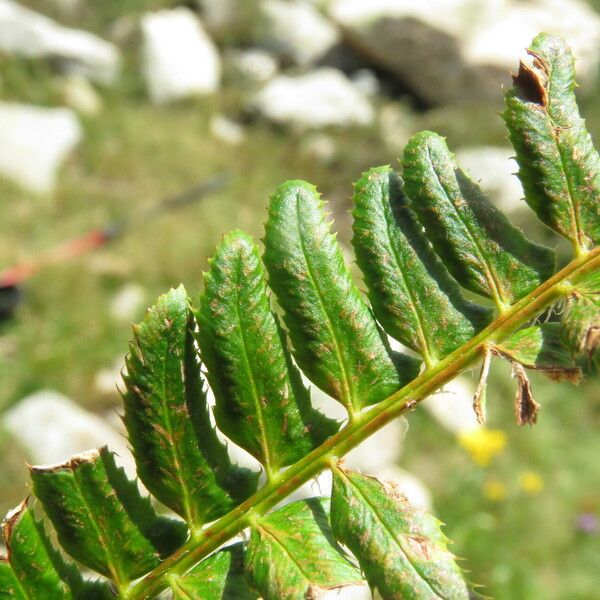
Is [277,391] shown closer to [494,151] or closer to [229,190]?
[229,190]

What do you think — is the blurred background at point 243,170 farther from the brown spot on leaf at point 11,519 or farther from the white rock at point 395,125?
the brown spot on leaf at point 11,519

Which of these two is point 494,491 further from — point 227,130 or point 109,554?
point 227,130

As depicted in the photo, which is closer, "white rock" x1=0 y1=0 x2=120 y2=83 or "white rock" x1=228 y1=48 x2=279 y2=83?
"white rock" x1=0 y1=0 x2=120 y2=83

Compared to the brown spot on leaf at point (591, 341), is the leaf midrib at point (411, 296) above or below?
above

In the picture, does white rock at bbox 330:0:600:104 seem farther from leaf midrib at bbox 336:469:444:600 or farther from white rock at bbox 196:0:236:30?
leaf midrib at bbox 336:469:444:600

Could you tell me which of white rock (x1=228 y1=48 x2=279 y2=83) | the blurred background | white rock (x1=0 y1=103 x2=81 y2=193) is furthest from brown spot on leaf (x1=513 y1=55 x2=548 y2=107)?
white rock (x1=228 y1=48 x2=279 y2=83)

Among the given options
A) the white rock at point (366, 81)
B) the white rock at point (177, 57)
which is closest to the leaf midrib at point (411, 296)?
the white rock at point (177, 57)
